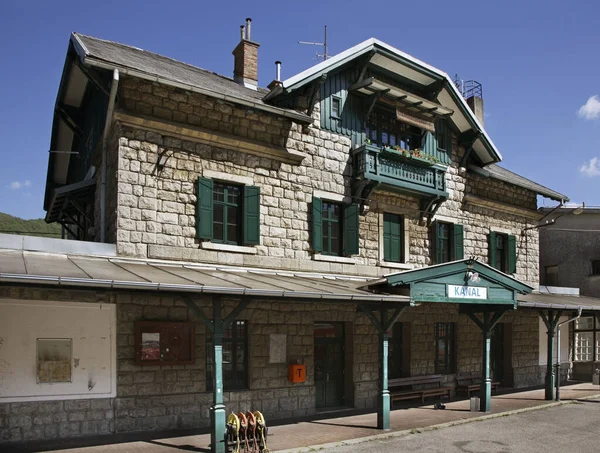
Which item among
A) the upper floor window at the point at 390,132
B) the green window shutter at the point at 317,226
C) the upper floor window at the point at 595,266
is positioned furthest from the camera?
the upper floor window at the point at 595,266

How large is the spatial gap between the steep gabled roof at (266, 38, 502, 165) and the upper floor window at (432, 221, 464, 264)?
289 centimetres

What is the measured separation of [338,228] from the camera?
14984 millimetres

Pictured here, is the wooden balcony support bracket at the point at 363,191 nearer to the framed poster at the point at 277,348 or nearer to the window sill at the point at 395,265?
the window sill at the point at 395,265

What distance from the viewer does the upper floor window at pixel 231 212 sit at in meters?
12.4

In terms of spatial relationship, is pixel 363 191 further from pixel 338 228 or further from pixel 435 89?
pixel 435 89

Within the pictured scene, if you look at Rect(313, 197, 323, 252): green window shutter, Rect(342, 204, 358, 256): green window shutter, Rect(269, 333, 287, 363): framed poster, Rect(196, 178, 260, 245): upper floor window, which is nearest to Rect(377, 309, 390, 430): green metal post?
Rect(269, 333, 287, 363): framed poster

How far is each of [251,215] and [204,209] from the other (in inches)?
47.8

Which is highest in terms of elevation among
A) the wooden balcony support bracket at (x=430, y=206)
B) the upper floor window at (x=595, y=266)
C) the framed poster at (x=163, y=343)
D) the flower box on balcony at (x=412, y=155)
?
the flower box on balcony at (x=412, y=155)

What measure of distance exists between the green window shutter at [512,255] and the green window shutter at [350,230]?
24.8 feet

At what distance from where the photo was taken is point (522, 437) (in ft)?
38.1

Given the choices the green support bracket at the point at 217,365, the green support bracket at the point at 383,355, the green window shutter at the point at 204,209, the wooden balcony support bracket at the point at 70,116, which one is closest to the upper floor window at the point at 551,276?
the green support bracket at the point at 383,355

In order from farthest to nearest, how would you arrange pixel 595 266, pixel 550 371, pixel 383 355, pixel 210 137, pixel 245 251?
pixel 595 266
pixel 550 371
pixel 245 251
pixel 210 137
pixel 383 355

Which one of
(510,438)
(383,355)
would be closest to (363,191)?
(383,355)

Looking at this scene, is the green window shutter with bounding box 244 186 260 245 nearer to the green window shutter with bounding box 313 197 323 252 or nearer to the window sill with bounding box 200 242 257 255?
the window sill with bounding box 200 242 257 255
